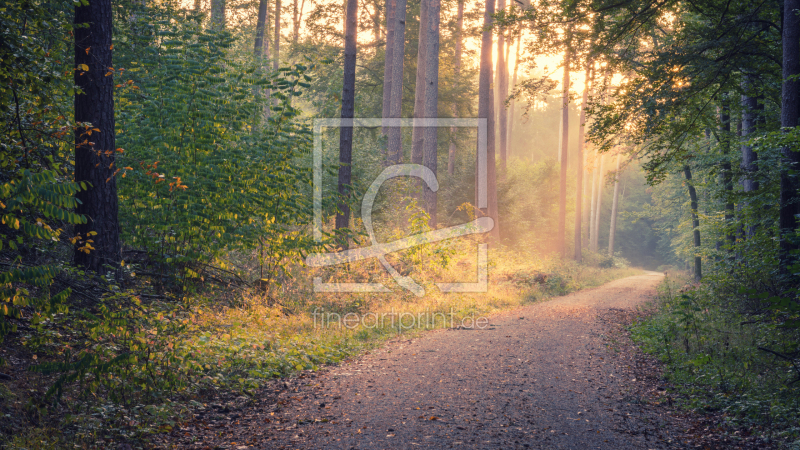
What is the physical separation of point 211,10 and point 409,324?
59.4ft

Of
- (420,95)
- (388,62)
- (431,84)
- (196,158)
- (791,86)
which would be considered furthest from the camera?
(388,62)

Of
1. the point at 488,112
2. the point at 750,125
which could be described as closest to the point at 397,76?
the point at 488,112

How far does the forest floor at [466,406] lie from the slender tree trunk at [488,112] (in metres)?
14.6

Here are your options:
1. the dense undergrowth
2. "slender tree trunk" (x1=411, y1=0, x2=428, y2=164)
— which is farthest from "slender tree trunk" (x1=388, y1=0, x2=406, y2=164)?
the dense undergrowth

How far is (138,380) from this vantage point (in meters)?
5.18

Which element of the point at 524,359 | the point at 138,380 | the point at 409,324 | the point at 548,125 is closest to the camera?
the point at 138,380

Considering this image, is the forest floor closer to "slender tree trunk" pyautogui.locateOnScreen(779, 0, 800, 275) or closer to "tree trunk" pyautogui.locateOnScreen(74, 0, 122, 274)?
"tree trunk" pyautogui.locateOnScreen(74, 0, 122, 274)

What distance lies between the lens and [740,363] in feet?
23.4

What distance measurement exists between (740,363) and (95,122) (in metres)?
10.5

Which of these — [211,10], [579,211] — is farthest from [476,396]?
[579,211]

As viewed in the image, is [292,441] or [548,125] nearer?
[292,441]

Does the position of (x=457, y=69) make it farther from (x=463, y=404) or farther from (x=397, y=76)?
(x=463, y=404)

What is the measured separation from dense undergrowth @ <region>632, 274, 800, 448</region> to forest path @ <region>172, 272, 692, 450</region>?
2.22ft

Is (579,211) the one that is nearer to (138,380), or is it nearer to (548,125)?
(138,380)
